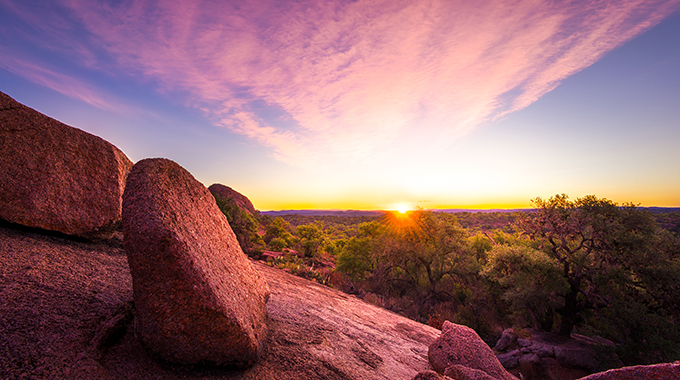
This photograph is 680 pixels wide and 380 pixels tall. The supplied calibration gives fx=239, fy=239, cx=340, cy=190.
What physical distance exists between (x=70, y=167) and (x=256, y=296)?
13.6 feet

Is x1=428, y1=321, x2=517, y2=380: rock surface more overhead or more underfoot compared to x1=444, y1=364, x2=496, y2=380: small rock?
more underfoot

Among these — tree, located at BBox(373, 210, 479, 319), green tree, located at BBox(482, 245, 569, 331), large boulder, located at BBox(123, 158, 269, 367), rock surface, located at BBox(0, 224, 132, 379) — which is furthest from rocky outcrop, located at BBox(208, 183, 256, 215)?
large boulder, located at BBox(123, 158, 269, 367)

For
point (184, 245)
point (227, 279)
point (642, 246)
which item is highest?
point (184, 245)

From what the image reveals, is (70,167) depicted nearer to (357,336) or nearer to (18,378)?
(18,378)

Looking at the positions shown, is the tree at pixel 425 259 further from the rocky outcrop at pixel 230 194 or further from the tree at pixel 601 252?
the rocky outcrop at pixel 230 194

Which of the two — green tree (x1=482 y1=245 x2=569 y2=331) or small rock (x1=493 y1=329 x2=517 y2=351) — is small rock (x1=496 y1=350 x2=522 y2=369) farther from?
green tree (x1=482 y1=245 x2=569 y2=331)

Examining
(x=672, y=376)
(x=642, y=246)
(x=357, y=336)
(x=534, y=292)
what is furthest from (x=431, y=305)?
(x=672, y=376)

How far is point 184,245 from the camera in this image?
3.12m

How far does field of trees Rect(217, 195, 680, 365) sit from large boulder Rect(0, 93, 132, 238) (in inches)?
388

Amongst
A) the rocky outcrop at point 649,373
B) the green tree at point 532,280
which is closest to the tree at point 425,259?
the green tree at point 532,280

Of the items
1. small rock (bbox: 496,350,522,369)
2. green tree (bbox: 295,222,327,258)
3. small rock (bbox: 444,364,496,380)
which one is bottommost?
small rock (bbox: 496,350,522,369)

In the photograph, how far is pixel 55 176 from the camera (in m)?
4.15

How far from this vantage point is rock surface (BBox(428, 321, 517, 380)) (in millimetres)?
6191

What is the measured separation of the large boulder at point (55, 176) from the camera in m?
3.85
